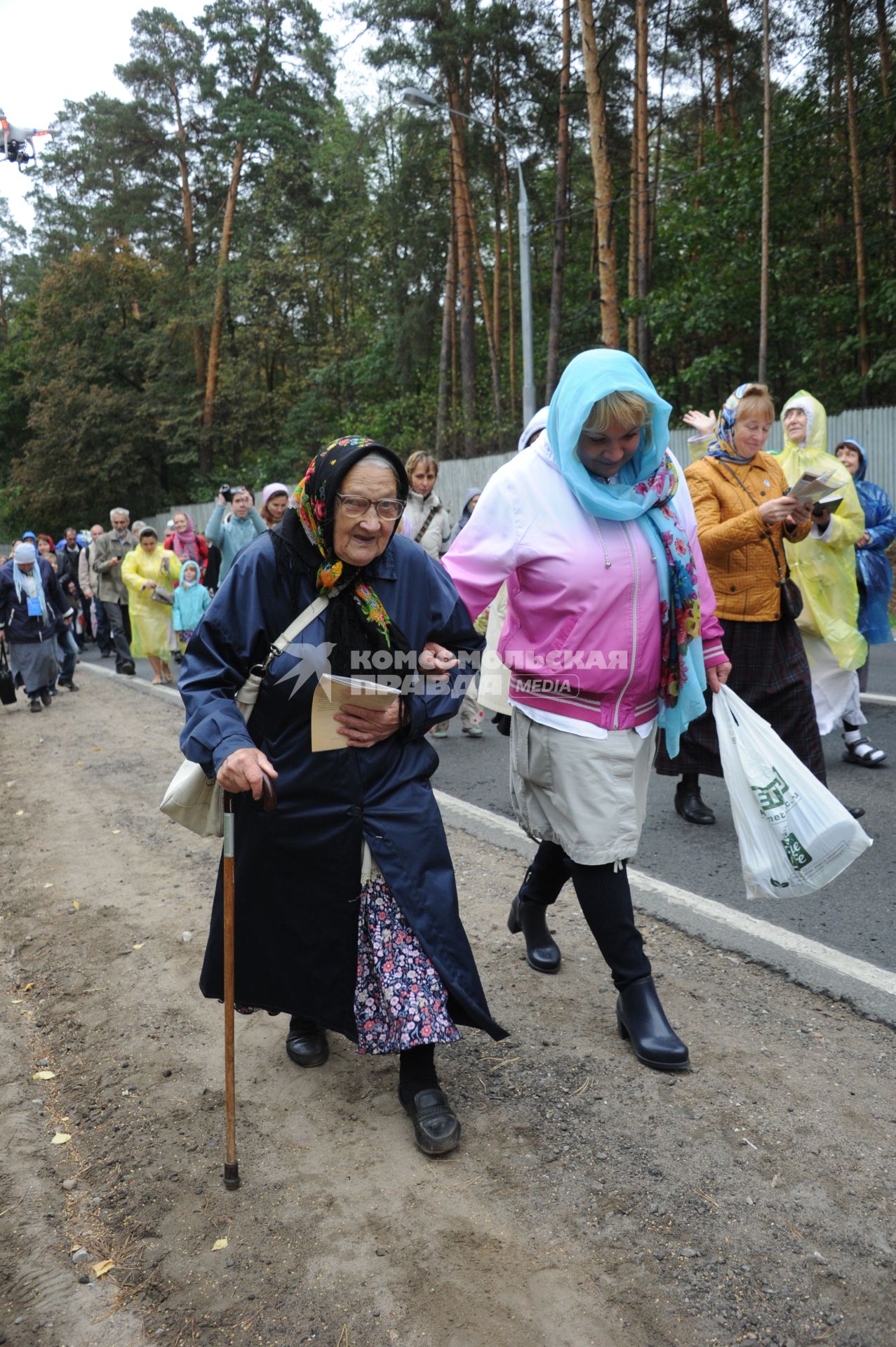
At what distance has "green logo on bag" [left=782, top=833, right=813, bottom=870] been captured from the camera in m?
3.27

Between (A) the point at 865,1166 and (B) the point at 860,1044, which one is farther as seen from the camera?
(B) the point at 860,1044

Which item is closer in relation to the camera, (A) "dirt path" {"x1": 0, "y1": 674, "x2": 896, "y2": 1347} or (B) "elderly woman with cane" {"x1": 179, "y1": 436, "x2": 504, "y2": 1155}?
(A) "dirt path" {"x1": 0, "y1": 674, "x2": 896, "y2": 1347}

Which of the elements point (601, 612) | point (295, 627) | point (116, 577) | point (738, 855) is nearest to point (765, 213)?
point (116, 577)

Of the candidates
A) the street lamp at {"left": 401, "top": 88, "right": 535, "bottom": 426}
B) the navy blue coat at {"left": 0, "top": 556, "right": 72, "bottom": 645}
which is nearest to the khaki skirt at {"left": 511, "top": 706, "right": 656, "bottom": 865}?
the navy blue coat at {"left": 0, "top": 556, "right": 72, "bottom": 645}

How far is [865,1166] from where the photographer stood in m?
2.68

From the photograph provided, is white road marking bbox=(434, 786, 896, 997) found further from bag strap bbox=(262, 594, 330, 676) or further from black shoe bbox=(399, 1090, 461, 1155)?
bag strap bbox=(262, 594, 330, 676)

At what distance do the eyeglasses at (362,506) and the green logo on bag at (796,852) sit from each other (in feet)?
5.03

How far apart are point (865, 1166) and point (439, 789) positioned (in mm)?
4265

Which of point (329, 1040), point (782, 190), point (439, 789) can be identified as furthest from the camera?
point (782, 190)

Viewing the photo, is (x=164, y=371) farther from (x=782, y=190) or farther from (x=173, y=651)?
(x=173, y=651)

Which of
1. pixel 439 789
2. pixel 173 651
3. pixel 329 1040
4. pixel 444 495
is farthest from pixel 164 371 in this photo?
pixel 329 1040

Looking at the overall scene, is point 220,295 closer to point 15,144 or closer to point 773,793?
point 15,144

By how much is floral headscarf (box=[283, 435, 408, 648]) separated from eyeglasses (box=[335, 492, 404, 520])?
3 cm

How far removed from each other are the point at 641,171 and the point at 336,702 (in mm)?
22346
